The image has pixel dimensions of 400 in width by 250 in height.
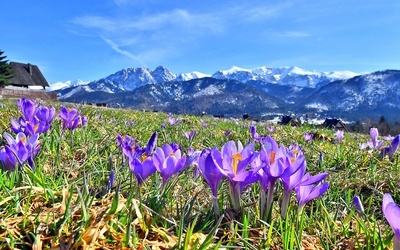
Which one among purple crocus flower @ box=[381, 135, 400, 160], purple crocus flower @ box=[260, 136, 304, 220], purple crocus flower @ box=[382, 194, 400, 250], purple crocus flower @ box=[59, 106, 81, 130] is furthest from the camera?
purple crocus flower @ box=[381, 135, 400, 160]

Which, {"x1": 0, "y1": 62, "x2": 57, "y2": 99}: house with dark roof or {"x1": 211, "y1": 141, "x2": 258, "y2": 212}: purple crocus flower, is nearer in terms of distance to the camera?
{"x1": 211, "y1": 141, "x2": 258, "y2": 212}: purple crocus flower

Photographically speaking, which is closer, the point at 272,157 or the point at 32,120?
the point at 272,157

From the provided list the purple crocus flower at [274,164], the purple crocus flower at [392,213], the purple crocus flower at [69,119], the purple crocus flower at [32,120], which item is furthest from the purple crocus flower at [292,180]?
the purple crocus flower at [69,119]

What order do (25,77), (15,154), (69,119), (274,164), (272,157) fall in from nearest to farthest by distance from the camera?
(274,164)
(272,157)
(15,154)
(69,119)
(25,77)

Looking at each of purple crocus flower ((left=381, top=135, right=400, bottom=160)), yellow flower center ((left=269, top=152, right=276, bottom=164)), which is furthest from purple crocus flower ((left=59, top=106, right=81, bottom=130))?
purple crocus flower ((left=381, top=135, right=400, bottom=160))

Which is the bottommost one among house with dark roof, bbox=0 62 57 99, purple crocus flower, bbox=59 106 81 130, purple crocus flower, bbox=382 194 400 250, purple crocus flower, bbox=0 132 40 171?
purple crocus flower, bbox=382 194 400 250

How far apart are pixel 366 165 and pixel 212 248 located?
256 centimetres

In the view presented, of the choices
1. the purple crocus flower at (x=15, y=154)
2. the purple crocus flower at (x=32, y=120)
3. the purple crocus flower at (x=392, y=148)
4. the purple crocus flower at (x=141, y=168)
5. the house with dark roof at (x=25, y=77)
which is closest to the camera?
the purple crocus flower at (x=141, y=168)

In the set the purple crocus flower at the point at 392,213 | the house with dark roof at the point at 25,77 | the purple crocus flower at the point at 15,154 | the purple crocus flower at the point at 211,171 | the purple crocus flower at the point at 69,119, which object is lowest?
the purple crocus flower at the point at 392,213

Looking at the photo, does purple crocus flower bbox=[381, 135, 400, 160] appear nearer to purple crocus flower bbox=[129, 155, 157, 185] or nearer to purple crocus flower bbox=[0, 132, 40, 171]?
purple crocus flower bbox=[129, 155, 157, 185]

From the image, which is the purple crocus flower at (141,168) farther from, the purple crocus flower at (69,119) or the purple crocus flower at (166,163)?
the purple crocus flower at (69,119)

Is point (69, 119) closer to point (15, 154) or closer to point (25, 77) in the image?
point (15, 154)

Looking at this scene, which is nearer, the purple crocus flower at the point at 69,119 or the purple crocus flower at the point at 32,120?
the purple crocus flower at the point at 32,120

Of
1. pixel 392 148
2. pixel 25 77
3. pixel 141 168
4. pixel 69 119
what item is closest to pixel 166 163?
pixel 141 168
